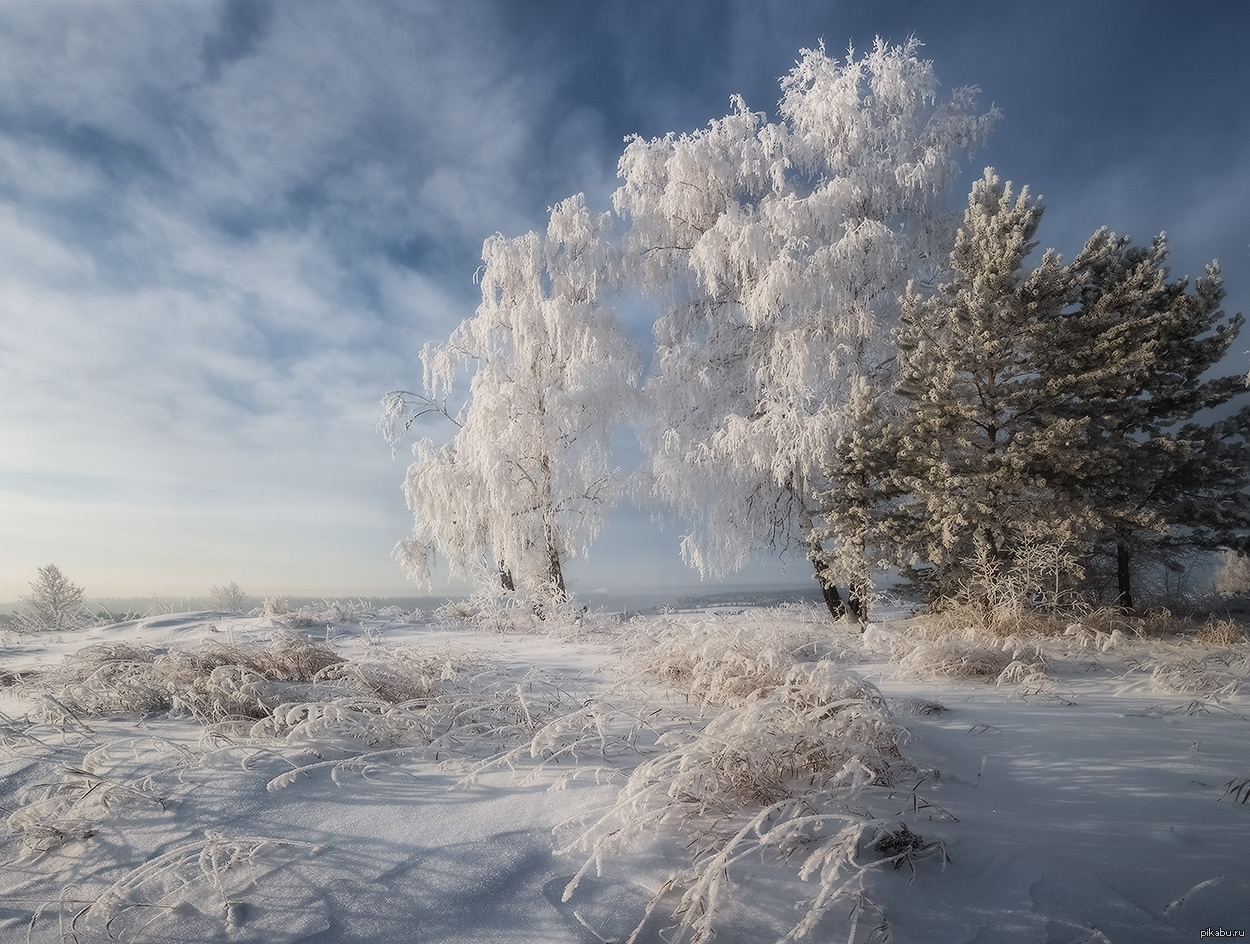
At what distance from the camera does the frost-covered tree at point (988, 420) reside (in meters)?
7.02

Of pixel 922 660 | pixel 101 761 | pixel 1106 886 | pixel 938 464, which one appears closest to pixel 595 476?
pixel 938 464

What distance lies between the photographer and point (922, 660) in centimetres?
407

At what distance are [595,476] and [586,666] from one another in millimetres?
5932

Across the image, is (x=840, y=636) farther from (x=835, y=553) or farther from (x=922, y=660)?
(x=835, y=553)

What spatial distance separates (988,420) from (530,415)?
22.6 ft

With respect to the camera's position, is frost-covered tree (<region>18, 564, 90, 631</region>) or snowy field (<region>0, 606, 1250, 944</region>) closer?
snowy field (<region>0, 606, 1250, 944</region>)

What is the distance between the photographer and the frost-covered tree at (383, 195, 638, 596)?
10.2 meters

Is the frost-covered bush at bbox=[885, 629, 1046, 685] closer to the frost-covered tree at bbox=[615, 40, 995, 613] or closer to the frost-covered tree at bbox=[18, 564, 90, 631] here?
the frost-covered tree at bbox=[615, 40, 995, 613]

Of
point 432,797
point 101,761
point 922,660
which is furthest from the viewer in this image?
point 922,660

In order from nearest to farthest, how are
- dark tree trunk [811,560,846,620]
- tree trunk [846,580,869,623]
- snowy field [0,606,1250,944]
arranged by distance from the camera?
snowy field [0,606,1250,944] → tree trunk [846,580,869,623] → dark tree trunk [811,560,846,620]

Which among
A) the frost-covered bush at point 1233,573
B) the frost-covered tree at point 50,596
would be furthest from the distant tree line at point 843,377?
the frost-covered tree at point 50,596

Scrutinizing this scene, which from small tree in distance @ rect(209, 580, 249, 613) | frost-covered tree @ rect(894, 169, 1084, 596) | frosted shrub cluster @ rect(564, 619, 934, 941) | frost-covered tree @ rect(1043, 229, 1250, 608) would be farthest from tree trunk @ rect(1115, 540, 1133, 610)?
small tree in distance @ rect(209, 580, 249, 613)

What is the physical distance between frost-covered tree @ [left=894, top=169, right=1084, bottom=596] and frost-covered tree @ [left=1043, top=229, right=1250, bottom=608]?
51 centimetres

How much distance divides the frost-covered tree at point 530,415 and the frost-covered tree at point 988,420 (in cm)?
490
